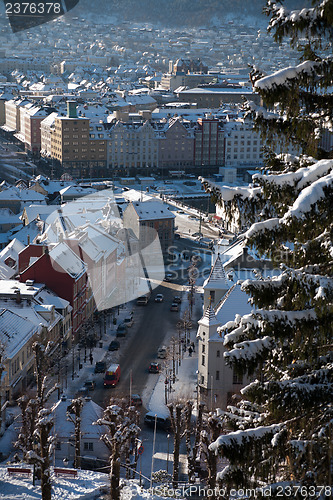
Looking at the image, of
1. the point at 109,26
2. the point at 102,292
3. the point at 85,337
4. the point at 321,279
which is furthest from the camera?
the point at 109,26

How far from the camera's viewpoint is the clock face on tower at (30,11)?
13312cm

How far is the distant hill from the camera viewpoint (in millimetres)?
187250

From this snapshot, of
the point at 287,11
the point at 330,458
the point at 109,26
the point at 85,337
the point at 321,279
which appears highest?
the point at 109,26

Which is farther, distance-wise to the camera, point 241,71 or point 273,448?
point 241,71

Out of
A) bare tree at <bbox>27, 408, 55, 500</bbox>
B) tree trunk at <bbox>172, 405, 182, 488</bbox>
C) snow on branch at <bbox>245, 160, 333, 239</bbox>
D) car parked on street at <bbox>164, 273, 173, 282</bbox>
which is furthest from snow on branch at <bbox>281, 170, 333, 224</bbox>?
car parked on street at <bbox>164, 273, 173, 282</bbox>

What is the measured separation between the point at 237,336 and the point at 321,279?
0.91m

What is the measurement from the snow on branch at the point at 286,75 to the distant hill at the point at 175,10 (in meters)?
188

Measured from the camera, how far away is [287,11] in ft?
17.6

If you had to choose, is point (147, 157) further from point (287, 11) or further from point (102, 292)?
point (287, 11)

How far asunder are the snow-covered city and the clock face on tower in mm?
63058

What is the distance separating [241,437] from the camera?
210 inches

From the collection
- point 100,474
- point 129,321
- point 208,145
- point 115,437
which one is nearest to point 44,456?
point 115,437

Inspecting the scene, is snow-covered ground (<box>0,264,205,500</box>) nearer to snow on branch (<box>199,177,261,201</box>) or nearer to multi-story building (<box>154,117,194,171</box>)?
snow on branch (<box>199,177,261,201</box>)

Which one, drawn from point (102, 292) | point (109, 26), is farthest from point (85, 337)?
point (109, 26)
